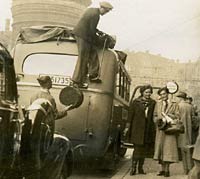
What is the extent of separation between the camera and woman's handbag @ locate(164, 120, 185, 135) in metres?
2.56

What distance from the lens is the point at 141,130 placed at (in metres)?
2.64

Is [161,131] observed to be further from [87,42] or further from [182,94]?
[87,42]

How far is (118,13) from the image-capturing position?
7.54 ft

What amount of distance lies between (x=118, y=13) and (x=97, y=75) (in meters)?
0.30

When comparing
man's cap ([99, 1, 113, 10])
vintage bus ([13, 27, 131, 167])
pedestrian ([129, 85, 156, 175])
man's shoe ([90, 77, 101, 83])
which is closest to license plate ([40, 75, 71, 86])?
vintage bus ([13, 27, 131, 167])

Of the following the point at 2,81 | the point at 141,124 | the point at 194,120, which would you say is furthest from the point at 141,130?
the point at 2,81

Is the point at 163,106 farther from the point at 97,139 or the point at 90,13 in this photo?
the point at 90,13

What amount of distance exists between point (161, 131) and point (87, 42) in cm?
63

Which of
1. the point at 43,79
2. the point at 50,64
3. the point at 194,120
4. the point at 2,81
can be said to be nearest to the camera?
the point at 2,81

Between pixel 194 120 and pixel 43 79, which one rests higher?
pixel 43 79

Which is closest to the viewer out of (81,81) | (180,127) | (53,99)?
(53,99)

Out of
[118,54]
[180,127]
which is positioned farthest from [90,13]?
[180,127]

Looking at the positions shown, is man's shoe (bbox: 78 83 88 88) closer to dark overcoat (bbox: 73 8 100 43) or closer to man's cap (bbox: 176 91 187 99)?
dark overcoat (bbox: 73 8 100 43)

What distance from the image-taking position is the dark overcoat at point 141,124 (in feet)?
8.57
